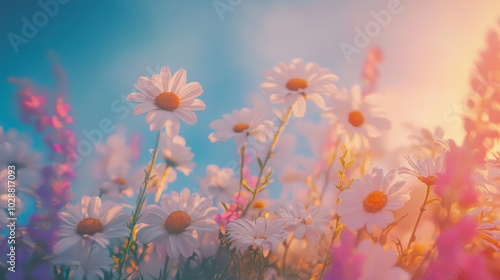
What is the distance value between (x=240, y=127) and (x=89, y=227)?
1.69ft

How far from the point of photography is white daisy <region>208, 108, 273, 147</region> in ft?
3.57

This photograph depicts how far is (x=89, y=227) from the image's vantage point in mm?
829

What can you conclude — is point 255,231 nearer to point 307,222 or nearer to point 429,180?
point 307,222

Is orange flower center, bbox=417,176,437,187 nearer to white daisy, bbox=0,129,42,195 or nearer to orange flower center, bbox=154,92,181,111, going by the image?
orange flower center, bbox=154,92,181,111

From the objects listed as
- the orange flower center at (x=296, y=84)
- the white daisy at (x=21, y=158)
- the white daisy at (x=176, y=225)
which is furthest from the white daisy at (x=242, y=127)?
the white daisy at (x=21, y=158)

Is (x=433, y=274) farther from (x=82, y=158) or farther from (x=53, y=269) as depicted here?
(x=82, y=158)

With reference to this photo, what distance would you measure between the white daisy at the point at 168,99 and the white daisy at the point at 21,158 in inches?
14.7

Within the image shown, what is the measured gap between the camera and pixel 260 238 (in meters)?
0.85

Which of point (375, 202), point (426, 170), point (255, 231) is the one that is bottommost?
point (255, 231)

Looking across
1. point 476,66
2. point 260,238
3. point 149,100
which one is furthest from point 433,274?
point 149,100

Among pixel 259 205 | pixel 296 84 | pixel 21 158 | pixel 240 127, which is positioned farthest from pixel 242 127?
pixel 21 158

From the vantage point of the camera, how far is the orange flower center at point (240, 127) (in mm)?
1129

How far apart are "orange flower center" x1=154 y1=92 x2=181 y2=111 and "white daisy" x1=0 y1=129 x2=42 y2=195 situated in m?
0.39

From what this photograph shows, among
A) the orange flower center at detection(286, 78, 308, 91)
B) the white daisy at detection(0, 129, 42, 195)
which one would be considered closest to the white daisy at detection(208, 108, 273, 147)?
the orange flower center at detection(286, 78, 308, 91)
